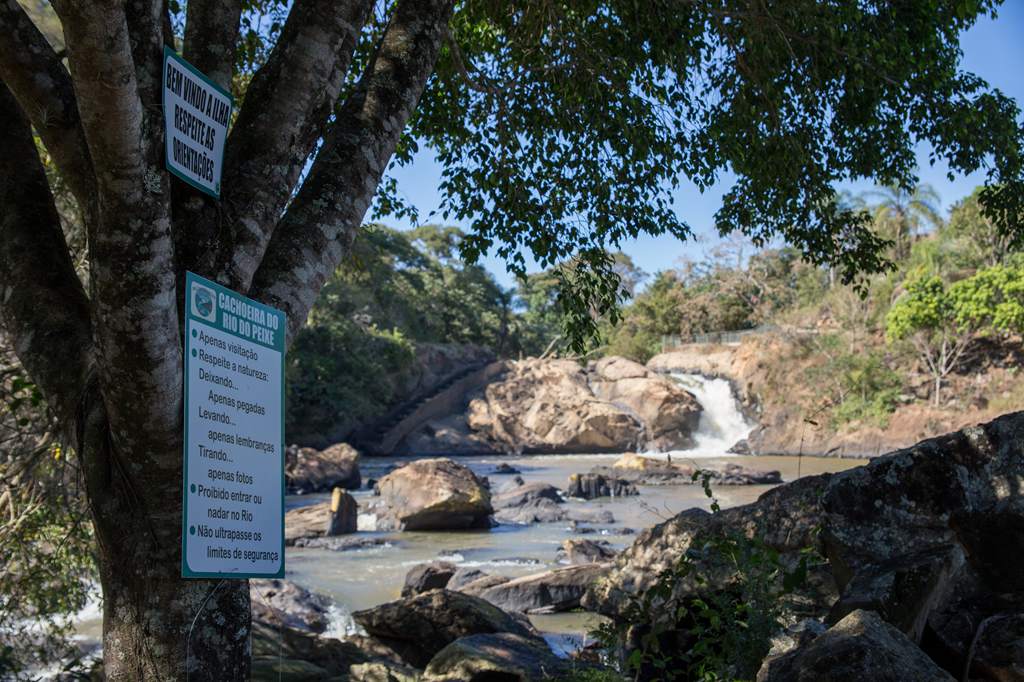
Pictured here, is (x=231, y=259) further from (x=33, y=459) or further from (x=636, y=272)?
(x=636, y=272)

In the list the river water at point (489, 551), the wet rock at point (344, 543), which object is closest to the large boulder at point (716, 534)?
the river water at point (489, 551)

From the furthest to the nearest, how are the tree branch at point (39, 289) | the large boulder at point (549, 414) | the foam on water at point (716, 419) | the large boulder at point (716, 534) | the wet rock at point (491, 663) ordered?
1. the large boulder at point (549, 414)
2. the foam on water at point (716, 419)
3. the wet rock at point (491, 663)
4. the large boulder at point (716, 534)
5. the tree branch at point (39, 289)

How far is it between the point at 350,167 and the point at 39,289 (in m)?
1.04

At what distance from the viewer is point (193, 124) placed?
7.92 feet

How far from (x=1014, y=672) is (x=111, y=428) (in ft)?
9.35

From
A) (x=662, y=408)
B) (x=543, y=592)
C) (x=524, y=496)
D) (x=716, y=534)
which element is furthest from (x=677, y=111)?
(x=662, y=408)

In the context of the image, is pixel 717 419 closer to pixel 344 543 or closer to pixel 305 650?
pixel 344 543

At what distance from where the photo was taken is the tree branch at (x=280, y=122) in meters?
2.53

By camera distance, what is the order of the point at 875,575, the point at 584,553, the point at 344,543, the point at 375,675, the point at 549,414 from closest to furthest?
the point at 875,575, the point at 375,675, the point at 584,553, the point at 344,543, the point at 549,414

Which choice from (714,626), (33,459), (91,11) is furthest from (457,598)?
(91,11)

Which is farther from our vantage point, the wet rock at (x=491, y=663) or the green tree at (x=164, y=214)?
the wet rock at (x=491, y=663)

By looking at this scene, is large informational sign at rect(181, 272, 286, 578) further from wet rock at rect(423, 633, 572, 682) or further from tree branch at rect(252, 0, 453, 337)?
wet rock at rect(423, 633, 572, 682)

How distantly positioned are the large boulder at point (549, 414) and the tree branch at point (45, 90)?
107 ft

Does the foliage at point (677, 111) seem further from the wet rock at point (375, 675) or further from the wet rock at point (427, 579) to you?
the wet rock at point (427, 579)
